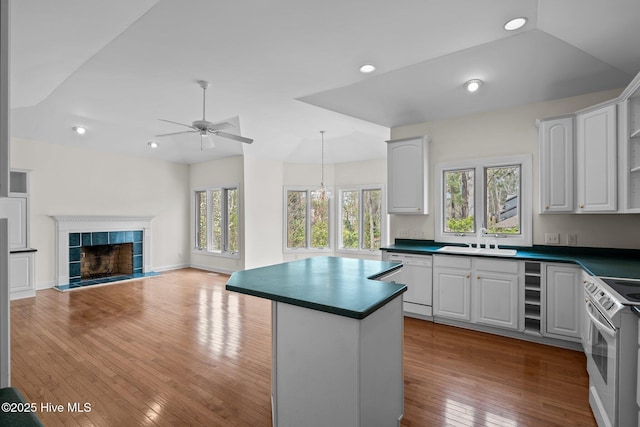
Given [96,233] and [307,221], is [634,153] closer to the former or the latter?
[307,221]

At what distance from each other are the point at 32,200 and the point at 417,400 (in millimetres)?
6798

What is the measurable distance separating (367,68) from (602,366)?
9.91 feet

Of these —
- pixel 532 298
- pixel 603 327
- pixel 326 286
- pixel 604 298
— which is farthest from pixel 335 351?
pixel 532 298

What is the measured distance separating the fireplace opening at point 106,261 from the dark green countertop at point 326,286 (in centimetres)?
578

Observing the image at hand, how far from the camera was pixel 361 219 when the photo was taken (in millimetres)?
7160

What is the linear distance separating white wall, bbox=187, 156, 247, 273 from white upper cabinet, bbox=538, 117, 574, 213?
202 inches

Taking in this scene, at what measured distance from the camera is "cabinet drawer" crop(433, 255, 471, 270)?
12.4ft

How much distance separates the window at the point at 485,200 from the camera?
156 inches

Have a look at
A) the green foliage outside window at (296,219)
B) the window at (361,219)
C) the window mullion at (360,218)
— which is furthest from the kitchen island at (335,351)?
the green foliage outside window at (296,219)

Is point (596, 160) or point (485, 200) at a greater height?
point (596, 160)

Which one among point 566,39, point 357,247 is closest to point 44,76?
point 566,39

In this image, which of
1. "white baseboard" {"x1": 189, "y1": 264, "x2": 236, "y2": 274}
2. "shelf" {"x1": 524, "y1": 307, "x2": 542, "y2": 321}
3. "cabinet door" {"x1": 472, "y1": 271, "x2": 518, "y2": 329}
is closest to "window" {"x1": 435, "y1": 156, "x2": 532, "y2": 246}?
"cabinet door" {"x1": 472, "y1": 271, "x2": 518, "y2": 329}

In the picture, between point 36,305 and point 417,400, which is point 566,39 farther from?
point 36,305

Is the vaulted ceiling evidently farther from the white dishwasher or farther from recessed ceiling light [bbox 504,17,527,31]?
the white dishwasher
